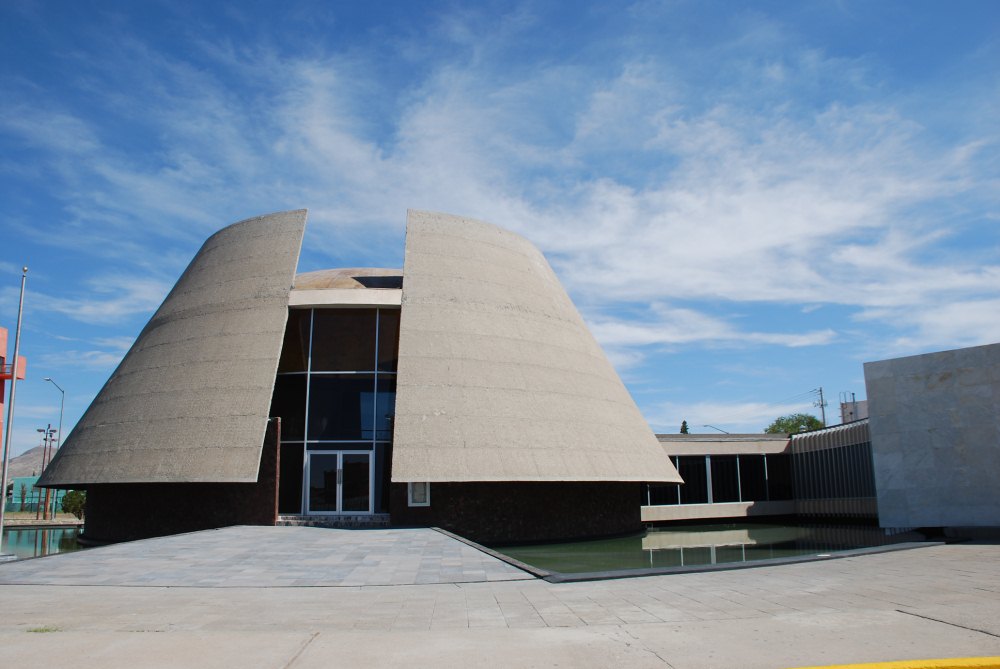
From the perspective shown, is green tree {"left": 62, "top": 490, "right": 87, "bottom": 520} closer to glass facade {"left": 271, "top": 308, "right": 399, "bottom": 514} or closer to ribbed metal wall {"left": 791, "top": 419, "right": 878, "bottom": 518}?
glass facade {"left": 271, "top": 308, "right": 399, "bottom": 514}

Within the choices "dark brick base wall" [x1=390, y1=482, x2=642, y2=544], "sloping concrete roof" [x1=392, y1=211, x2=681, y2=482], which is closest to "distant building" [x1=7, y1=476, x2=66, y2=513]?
"dark brick base wall" [x1=390, y1=482, x2=642, y2=544]

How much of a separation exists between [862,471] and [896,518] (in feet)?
27.6

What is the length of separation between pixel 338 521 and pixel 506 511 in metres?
4.53

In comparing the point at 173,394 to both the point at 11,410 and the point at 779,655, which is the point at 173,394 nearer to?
the point at 11,410

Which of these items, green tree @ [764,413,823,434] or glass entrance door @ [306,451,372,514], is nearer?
glass entrance door @ [306,451,372,514]

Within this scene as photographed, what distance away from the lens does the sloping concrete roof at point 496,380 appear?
Answer: 18453 mm

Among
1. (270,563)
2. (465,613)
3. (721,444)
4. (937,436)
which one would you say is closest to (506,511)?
(270,563)

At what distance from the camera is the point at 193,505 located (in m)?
20.1

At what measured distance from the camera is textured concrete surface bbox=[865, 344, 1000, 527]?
1866 centimetres

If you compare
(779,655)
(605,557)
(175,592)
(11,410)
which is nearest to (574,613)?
(779,655)

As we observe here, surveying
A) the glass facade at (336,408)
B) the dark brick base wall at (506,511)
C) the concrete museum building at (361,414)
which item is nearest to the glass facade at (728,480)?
the concrete museum building at (361,414)

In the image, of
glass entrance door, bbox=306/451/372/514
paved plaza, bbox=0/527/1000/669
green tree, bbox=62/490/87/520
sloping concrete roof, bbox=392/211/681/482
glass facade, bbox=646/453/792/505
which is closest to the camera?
paved plaza, bbox=0/527/1000/669

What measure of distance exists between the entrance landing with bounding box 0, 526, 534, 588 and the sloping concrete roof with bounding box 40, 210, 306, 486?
8.47 feet

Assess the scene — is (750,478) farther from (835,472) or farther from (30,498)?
(30,498)
